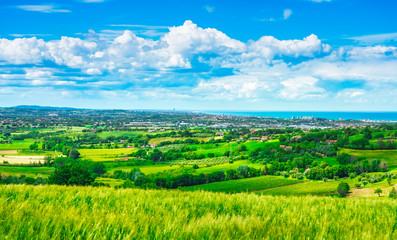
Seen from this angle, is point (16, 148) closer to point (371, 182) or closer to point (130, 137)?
point (130, 137)

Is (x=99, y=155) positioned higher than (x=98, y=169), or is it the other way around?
(x=98, y=169)

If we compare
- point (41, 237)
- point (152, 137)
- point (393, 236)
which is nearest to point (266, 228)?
point (393, 236)

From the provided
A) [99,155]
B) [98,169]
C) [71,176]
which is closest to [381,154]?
[98,169]

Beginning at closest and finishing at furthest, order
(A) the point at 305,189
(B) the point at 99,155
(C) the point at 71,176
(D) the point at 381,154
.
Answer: (C) the point at 71,176
(A) the point at 305,189
(D) the point at 381,154
(B) the point at 99,155

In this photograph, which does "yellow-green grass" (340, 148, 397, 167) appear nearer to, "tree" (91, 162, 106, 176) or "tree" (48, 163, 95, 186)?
"tree" (91, 162, 106, 176)

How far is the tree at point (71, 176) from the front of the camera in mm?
36719

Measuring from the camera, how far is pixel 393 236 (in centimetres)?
378

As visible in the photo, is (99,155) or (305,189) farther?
→ (99,155)

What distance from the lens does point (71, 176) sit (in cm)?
3725

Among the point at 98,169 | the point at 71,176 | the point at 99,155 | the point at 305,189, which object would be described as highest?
the point at 71,176

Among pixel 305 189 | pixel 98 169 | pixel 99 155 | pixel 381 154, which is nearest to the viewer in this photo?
pixel 305 189

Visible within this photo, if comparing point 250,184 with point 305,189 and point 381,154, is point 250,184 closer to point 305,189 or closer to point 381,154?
point 305,189

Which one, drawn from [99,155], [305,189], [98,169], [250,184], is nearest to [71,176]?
[250,184]

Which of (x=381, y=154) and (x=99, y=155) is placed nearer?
(x=381, y=154)
